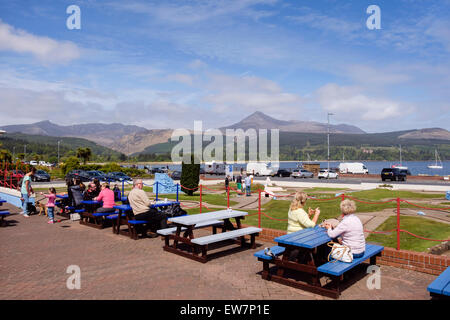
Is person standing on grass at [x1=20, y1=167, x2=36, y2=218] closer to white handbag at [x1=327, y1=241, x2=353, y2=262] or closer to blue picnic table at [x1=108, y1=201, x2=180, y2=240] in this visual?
blue picnic table at [x1=108, y1=201, x2=180, y2=240]

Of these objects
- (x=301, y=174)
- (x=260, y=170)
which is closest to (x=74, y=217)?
(x=301, y=174)

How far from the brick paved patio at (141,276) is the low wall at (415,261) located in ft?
0.59

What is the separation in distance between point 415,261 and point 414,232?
4.12 metres

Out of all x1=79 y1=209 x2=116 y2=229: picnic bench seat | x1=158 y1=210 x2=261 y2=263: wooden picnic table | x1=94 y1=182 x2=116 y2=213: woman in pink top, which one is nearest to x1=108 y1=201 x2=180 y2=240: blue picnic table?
x1=94 y1=182 x2=116 y2=213: woman in pink top

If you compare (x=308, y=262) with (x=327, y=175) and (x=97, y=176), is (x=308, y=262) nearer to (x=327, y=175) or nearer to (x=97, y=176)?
(x=97, y=176)

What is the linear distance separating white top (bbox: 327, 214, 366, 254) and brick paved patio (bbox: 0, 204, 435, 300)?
2.27 feet

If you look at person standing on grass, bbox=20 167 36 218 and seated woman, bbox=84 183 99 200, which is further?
person standing on grass, bbox=20 167 36 218

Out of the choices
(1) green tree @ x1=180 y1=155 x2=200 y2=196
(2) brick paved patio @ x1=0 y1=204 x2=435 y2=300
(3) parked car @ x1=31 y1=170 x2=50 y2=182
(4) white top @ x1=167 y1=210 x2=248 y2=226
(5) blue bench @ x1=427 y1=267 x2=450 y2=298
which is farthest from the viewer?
(3) parked car @ x1=31 y1=170 x2=50 y2=182

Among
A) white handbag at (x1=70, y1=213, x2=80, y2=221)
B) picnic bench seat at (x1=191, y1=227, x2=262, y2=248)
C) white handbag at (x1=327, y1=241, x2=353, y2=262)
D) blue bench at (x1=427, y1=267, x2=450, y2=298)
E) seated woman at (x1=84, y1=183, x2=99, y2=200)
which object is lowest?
white handbag at (x1=70, y1=213, x2=80, y2=221)

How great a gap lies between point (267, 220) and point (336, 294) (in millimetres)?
7418

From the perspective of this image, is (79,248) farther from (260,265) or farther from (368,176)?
(368,176)

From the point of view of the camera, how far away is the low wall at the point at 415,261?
19.6 ft

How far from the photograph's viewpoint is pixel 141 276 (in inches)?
236

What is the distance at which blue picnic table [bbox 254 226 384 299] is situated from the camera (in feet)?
16.6
